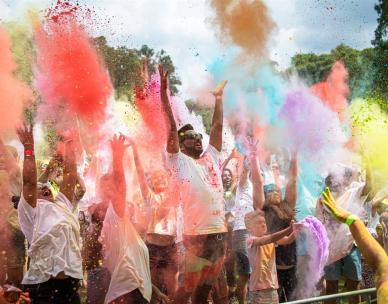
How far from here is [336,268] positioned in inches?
275

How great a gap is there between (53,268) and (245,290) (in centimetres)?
266

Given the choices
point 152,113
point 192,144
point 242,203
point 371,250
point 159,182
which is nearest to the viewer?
point 371,250

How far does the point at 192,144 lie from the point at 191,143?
1cm

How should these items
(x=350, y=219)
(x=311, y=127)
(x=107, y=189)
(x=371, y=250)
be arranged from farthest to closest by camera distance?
(x=311, y=127) → (x=107, y=189) → (x=350, y=219) → (x=371, y=250)

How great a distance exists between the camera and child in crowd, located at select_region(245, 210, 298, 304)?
19.5 ft

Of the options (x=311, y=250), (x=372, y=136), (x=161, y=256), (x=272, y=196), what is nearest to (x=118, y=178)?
(x=161, y=256)

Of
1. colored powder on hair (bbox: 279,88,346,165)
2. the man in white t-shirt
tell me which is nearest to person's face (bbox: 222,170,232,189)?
colored powder on hair (bbox: 279,88,346,165)

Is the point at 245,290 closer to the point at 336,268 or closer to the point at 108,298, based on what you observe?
the point at 336,268

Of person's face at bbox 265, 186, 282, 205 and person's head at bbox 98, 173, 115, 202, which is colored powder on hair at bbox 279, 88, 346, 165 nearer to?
person's face at bbox 265, 186, 282, 205

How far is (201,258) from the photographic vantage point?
5.32m

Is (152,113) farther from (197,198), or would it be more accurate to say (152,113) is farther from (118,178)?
(118,178)

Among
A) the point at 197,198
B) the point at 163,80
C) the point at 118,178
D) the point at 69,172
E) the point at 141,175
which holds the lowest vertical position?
the point at 197,198

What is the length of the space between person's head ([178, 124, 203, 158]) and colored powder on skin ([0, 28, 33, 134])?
58.9 inches

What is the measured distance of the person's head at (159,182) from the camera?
6402 mm
